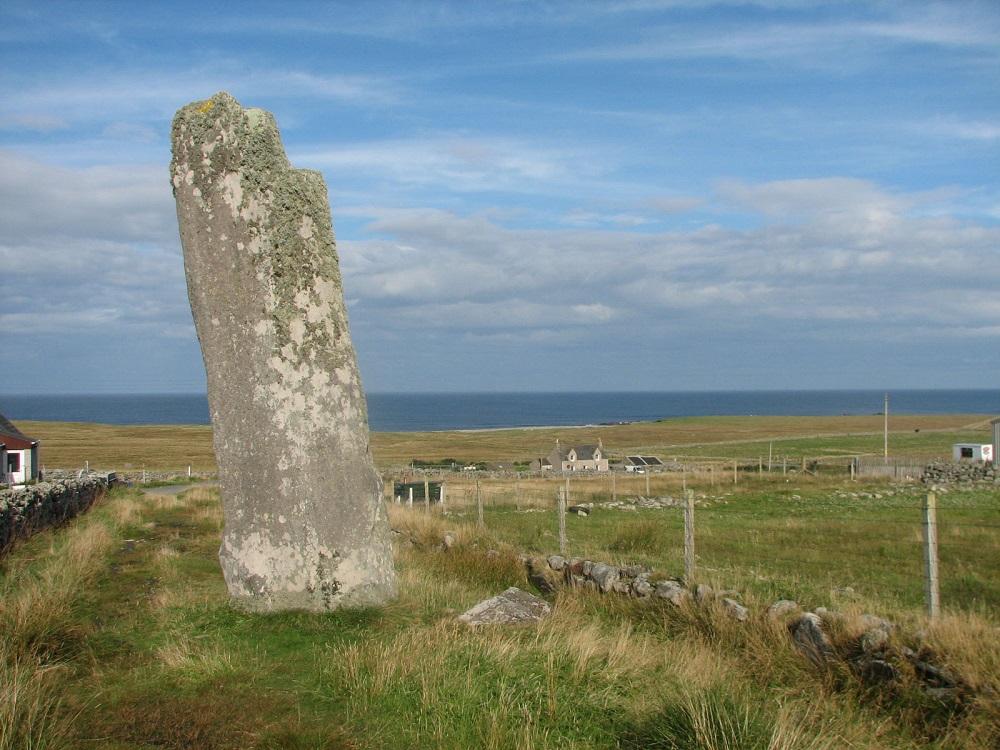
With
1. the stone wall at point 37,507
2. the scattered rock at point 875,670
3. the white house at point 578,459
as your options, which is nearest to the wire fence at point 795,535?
the scattered rock at point 875,670

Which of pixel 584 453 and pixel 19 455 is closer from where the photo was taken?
pixel 19 455

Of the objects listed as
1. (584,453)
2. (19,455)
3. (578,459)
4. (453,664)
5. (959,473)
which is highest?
(453,664)

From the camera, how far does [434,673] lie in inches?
226

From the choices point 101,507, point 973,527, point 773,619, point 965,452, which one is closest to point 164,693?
point 773,619

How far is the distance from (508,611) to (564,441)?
9936 cm

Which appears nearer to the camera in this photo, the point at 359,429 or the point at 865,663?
the point at 865,663

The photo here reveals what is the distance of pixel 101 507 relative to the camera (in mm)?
21000

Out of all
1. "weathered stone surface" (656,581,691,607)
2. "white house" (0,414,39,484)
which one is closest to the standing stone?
"weathered stone surface" (656,581,691,607)

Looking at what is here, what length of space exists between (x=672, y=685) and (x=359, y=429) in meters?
3.77

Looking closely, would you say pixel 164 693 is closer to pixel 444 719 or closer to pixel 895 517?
pixel 444 719

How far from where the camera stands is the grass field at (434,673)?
16.1ft

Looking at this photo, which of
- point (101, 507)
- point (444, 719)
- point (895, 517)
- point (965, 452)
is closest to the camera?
point (444, 719)

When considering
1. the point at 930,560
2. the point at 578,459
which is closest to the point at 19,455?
the point at 578,459

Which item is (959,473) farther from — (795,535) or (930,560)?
(930,560)
